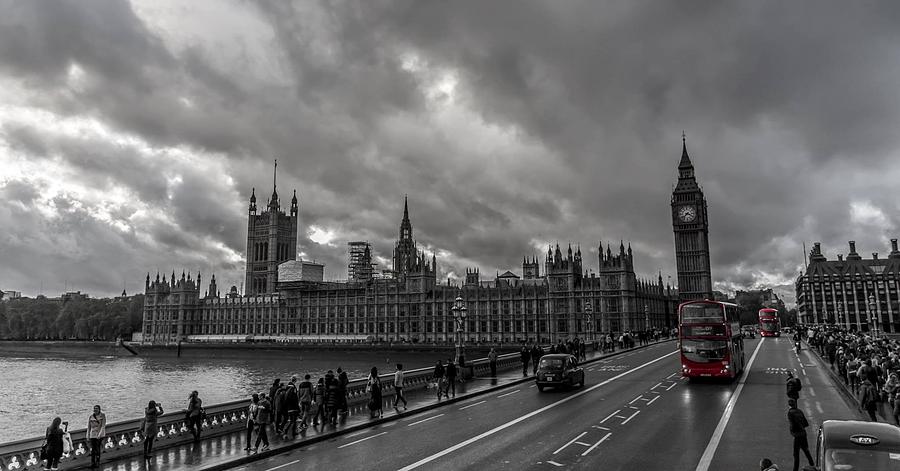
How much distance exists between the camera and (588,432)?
1841 centimetres

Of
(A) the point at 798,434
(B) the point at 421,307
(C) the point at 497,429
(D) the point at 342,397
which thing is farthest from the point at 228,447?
(B) the point at 421,307

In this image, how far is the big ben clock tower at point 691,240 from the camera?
4926 inches

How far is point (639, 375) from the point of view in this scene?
35.9 m

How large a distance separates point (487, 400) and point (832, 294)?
16077cm

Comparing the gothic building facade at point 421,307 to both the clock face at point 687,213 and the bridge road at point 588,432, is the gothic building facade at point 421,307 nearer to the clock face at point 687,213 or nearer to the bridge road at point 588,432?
the clock face at point 687,213

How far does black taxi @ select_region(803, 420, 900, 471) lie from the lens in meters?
8.55

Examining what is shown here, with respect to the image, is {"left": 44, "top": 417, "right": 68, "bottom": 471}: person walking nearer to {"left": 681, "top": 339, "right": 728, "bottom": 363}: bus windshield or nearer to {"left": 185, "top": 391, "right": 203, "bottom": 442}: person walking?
{"left": 185, "top": 391, "right": 203, "bottom": 442}: person walking

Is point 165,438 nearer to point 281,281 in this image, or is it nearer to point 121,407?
point 121,407

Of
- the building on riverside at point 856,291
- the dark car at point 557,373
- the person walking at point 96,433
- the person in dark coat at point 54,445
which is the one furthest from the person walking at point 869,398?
the building on riverside at point 856,291

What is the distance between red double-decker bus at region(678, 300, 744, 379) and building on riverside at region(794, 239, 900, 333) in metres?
139

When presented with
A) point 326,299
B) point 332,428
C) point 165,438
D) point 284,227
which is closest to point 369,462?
point 332,428

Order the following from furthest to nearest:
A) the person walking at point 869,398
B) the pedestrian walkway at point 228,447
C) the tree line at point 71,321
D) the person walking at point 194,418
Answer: the tree line at point 71,321 → the person walking at point 869,398 → the person walking at point 194,418 → the pedestrian walkway at point 228,447

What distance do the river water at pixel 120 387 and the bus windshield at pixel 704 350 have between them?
31.1m

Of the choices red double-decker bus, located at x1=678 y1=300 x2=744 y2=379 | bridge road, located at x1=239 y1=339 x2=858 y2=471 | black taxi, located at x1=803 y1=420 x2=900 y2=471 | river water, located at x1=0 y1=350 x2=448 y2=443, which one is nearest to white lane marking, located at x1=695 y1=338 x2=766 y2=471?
bridge road, located at x1=239 y1=339 x2=858 y2=471
